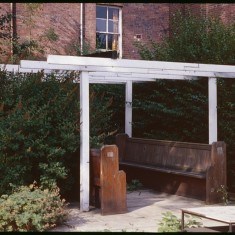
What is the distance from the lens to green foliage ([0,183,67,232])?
7.15 m

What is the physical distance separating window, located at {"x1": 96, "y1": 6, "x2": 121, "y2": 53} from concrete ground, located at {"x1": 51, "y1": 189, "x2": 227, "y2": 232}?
854 cm

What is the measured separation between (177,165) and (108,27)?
8615mm

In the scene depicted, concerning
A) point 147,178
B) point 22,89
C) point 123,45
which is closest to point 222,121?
point 147,178

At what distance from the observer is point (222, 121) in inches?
440

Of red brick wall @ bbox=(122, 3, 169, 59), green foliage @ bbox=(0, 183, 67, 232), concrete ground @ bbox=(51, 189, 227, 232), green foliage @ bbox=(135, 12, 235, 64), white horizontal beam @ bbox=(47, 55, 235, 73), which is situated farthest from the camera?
red brick wall @ bbox=(122, 3, 169, 59)

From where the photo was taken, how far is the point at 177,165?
11023mm

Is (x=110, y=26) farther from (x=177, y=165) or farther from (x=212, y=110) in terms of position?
(x=212, y=110)

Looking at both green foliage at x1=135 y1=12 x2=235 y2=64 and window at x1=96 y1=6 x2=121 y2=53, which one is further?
window at x1=96 y1=6 x2=121 y2=53

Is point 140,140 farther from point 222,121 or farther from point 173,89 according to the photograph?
point 222,121

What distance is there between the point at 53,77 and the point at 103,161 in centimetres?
233

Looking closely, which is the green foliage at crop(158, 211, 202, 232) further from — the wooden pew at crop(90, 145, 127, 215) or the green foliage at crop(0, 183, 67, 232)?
the green foliage at crop(0, 183, 67, 232)

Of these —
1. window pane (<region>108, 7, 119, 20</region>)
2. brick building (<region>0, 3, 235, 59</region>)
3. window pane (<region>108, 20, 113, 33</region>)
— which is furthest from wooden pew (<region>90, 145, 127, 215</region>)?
window pane (<region>108, 7, 119, 20</region>)

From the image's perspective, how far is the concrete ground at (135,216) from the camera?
7.55 metres

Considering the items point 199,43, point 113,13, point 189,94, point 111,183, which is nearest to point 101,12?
point 113,13
